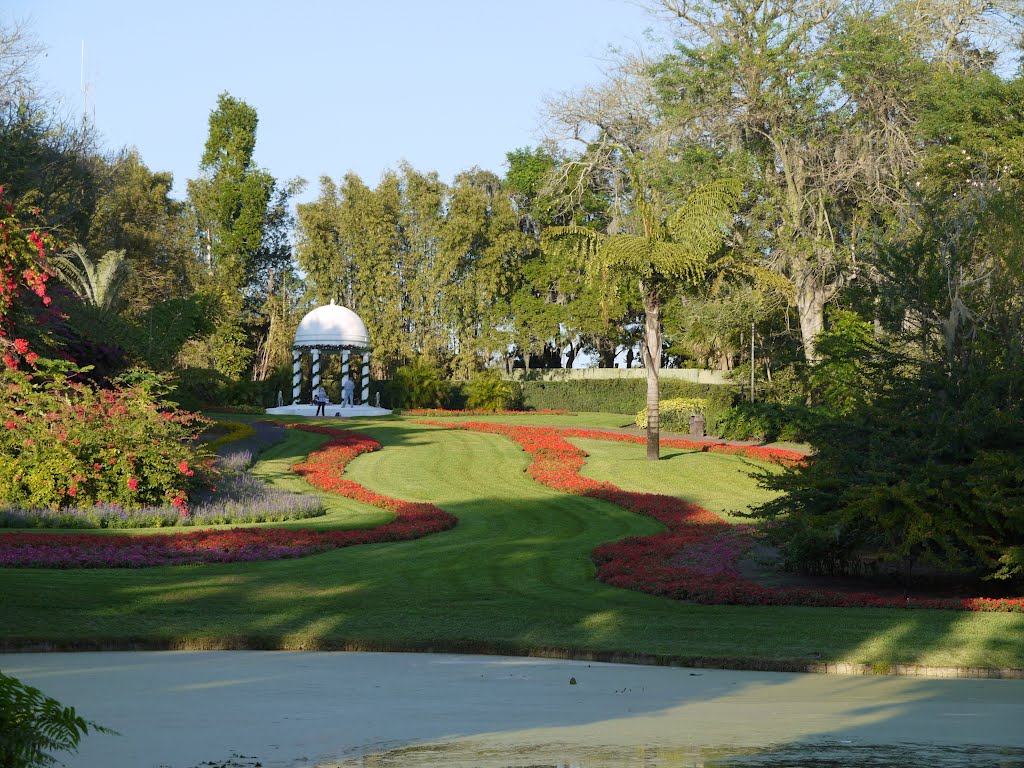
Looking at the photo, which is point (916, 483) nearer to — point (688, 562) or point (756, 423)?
point (688, 562)

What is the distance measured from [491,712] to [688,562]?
31.5ft

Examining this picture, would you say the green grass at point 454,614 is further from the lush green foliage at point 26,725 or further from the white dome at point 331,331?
the white dome at point 331,331

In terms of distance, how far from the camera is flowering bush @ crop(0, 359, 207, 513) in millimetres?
21422

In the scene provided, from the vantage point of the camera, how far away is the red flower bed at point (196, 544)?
55.4ft

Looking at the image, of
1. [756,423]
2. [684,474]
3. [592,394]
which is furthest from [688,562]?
[592,394]

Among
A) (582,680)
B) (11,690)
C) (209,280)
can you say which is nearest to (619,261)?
(582,680)

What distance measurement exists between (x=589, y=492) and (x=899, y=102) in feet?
86.7

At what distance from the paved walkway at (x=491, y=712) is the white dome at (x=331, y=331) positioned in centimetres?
4451

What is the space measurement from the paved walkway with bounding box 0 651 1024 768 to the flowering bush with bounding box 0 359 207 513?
10798mm

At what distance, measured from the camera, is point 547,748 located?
294 inches

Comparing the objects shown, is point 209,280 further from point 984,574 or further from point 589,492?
point 984,574

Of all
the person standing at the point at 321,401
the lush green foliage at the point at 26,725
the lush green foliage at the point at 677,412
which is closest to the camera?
the lush green foliage at the point at 26,725

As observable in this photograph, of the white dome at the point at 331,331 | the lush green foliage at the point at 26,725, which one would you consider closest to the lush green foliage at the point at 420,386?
the white dome at the point at 331,331

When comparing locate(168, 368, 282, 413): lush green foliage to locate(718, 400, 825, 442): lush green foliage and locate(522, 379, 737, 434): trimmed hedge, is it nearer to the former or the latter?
locate(522, 379, 737, 434): trimmed hedge
